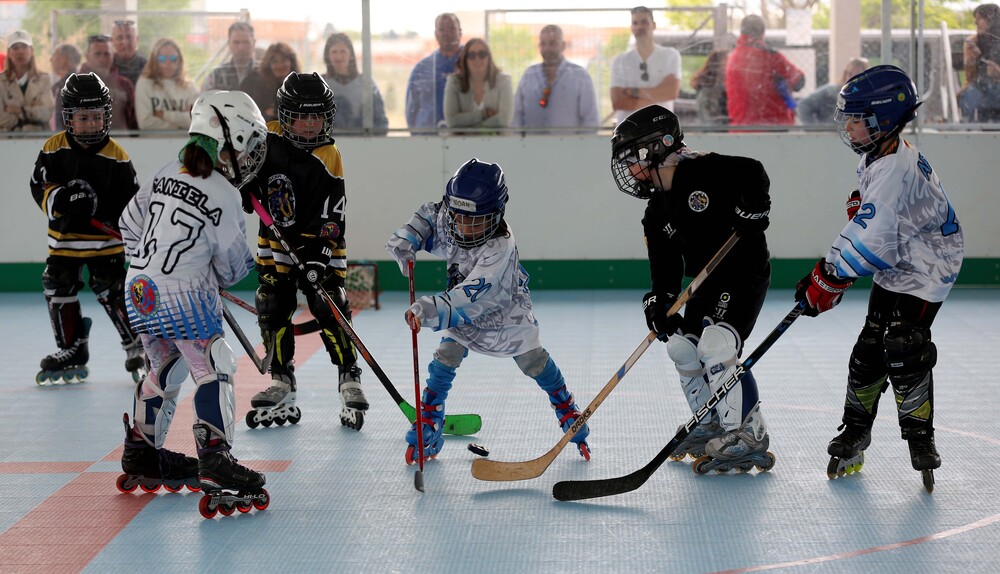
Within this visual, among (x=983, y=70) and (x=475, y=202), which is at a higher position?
(x=983, y=70)

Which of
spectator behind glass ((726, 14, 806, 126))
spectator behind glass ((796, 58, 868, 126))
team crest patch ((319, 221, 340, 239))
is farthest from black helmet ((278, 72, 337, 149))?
spectator behind glass ((796, 58, 868, 126))

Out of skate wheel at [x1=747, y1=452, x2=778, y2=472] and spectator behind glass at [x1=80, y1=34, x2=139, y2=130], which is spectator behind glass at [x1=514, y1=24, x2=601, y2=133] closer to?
spectator behind glass at [x1=80, y1=34, x2=139, y2=130]

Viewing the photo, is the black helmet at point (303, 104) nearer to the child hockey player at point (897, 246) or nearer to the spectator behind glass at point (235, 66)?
the child hockey player at point (897, 246)

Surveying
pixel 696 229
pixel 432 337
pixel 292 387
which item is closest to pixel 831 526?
pixel 696 229

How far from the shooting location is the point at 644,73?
29.1 ft

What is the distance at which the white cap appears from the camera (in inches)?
358

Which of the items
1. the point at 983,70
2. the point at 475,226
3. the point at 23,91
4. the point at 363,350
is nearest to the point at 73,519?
the point at 363,350

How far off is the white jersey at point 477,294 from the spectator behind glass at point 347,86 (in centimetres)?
470

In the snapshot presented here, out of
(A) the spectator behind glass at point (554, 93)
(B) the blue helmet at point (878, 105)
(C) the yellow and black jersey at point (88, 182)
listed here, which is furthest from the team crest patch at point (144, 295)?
(A) the spectator behind glass at point (554, 93)

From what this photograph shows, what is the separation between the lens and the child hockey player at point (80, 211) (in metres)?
5.81

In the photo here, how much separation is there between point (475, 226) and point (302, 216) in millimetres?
1215

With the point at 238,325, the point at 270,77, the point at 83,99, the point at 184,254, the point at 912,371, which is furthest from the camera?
the point at 270,77

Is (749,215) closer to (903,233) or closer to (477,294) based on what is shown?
(903,233)

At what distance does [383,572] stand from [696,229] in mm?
1719
